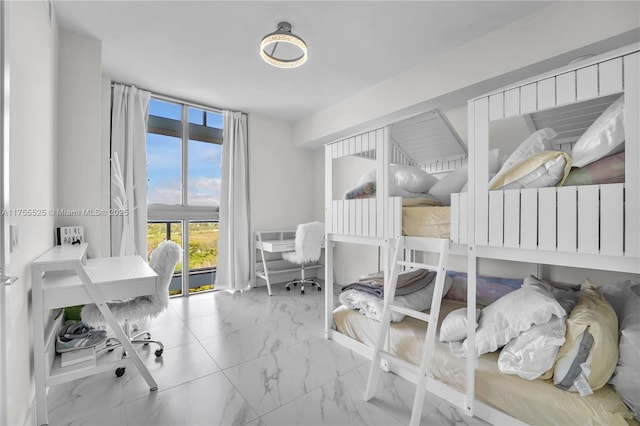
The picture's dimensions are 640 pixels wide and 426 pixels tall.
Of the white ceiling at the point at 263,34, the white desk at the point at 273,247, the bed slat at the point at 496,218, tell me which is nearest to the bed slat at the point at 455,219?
the bed slat at the point at 496,218

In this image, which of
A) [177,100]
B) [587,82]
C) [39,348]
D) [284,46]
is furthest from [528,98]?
[177,100]

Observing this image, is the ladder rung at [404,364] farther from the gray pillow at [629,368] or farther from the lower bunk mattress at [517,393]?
the gray pillow at [629,368]

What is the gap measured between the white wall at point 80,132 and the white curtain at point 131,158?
63cm

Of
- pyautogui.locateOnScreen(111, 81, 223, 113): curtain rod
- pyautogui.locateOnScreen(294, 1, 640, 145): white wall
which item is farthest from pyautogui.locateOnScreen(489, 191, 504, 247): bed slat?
pyautogui.locateOnScreen(111, 81, 223, 113): curtain rod

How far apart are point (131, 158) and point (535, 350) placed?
13.5ft

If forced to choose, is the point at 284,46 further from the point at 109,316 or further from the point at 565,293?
the point at 565,293

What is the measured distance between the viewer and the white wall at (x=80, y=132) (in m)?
2.49

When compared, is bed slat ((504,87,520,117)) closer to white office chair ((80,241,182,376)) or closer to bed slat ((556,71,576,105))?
bed slat ((556,71,576,105))

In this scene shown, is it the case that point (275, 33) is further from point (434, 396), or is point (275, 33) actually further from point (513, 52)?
point (434, 396)

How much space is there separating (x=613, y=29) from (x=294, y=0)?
7.01ft

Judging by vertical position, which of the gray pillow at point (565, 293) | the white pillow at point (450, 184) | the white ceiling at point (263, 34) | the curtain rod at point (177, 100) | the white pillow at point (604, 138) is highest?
the white ceiling at point (263, 34)

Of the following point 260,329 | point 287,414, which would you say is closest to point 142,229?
point 260,329

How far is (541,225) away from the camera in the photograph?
1.41m

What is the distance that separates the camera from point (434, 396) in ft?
5.99
